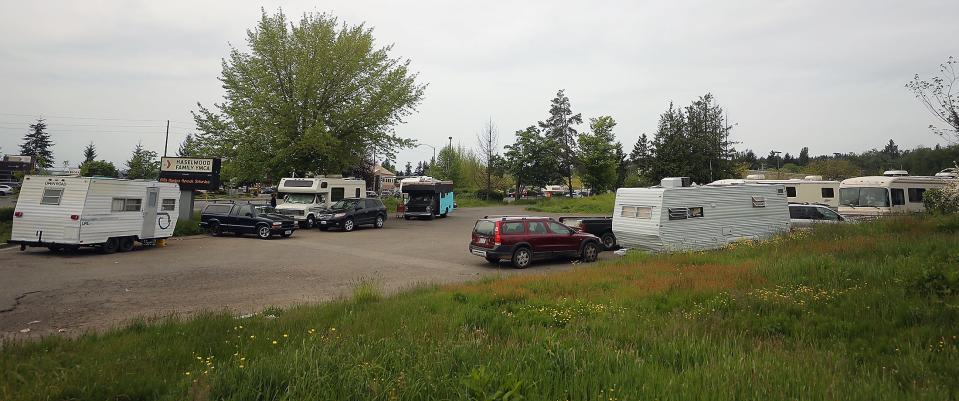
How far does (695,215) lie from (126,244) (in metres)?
19.1

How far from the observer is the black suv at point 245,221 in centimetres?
2200

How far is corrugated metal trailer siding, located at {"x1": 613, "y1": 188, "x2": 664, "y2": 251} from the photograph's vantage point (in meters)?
15.5

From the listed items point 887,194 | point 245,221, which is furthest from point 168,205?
point 887,194

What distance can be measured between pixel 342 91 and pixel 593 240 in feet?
72.8

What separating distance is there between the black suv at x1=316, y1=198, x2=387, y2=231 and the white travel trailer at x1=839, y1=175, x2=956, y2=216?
2389cm

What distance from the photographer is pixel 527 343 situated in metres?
5.04

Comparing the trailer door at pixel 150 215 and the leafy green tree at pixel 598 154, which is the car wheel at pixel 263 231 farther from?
the leafy green tree at pixel 598 154

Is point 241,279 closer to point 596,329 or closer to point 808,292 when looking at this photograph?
point 596,329

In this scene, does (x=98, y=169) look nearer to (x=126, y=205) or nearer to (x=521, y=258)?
(x=126, y=205)

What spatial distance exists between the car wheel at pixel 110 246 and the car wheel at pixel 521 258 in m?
13.1

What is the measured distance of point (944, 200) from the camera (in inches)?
597

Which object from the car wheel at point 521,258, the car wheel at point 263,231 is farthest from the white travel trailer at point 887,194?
the car wheel at point 263,231

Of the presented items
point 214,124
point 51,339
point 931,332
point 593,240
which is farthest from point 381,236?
point 931,332

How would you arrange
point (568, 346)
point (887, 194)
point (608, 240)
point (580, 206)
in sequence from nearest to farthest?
point (568, 346) → point (608, 240) → point (887, 194) → point (580, 206)
